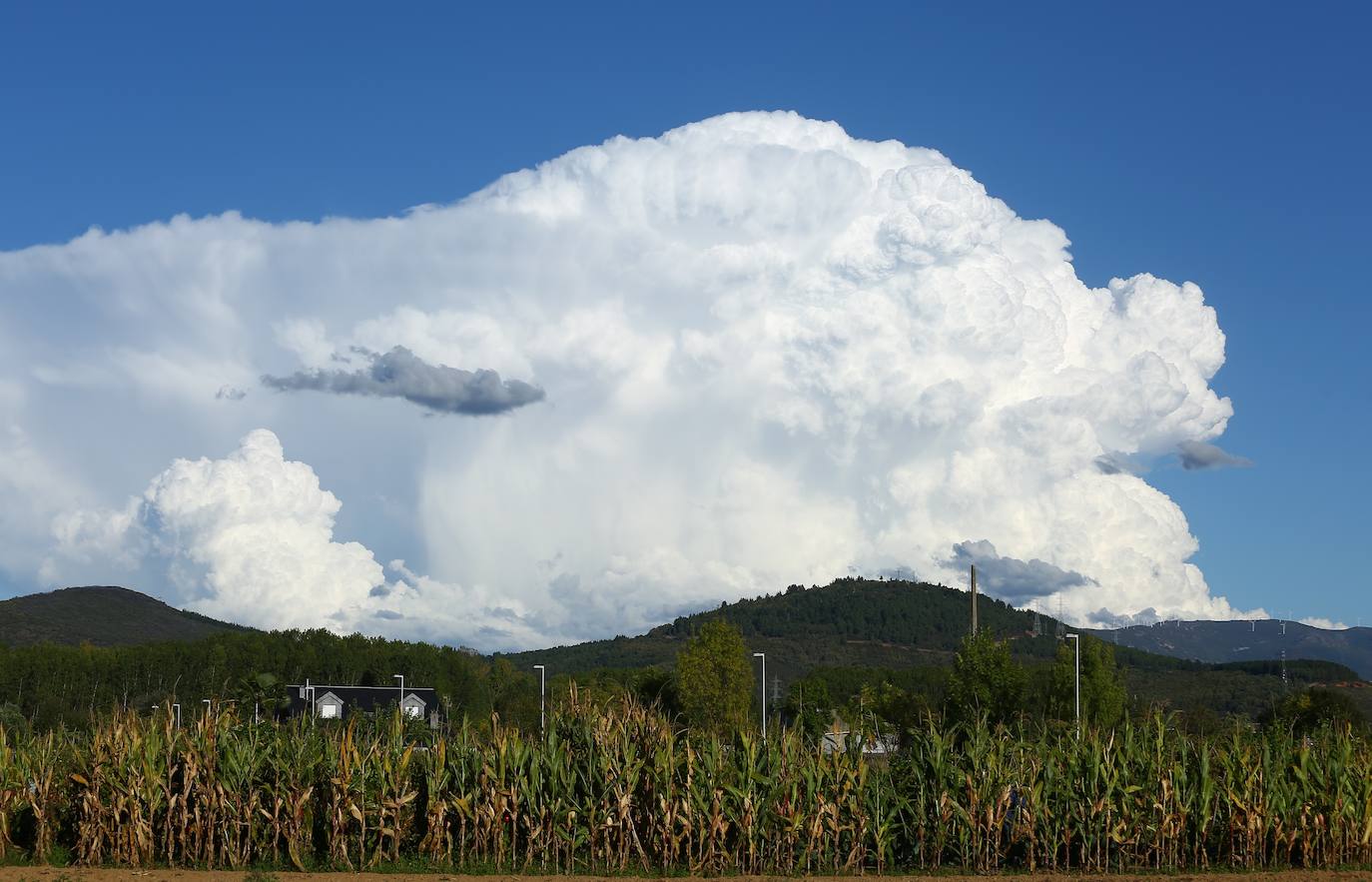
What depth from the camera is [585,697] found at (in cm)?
2589

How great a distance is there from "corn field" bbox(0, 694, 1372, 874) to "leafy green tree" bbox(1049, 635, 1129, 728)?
26.8 meters

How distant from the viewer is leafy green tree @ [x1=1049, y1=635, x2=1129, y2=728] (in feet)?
171

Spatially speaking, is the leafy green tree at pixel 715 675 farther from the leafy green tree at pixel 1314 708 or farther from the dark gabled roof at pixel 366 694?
the dark gabled roof at pixel 366 694

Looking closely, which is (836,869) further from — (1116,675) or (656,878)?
(1116,675)

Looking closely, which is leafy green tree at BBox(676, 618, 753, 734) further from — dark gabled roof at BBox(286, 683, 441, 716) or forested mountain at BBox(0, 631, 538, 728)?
Answer: dark gabled roof at BBox(286, 683, 441, 716)

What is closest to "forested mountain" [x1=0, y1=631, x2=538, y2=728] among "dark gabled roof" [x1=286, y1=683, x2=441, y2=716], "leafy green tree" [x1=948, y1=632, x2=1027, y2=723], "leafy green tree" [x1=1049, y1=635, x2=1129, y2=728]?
"dark gabled roof" [x1=286, y1=683, x2=441, y2=716]

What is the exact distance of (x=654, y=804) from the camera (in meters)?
23.3

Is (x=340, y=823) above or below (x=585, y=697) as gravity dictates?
below

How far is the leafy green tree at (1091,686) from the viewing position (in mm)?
52031

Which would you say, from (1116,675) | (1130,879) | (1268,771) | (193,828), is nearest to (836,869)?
(1130,879)

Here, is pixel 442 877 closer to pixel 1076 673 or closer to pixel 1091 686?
pixel 1076 673

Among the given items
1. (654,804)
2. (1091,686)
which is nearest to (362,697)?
(1091,686)

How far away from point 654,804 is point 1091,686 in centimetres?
3424

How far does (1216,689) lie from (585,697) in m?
97.0
